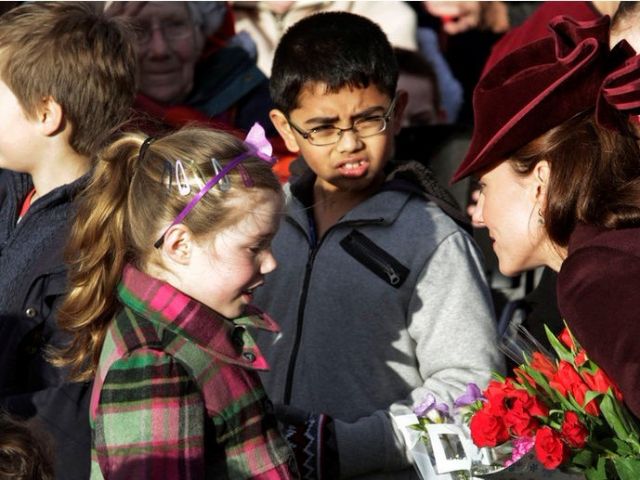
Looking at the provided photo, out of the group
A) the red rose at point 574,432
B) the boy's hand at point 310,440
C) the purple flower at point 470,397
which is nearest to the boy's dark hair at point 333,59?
the boy's hand at point 310,440

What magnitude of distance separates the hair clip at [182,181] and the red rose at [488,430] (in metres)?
0.88

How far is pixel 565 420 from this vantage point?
2.73 meters

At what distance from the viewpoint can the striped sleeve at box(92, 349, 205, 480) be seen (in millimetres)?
2865

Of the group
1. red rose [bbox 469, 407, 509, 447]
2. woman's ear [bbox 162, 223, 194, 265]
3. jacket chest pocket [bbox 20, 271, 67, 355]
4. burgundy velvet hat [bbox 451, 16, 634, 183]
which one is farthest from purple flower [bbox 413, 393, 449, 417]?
jacket chest pocket [bbox 20, 271, 67, 355]

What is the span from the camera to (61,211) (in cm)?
376

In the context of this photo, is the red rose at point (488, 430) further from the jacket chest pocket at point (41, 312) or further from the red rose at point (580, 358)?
the jacket chest pocket at point (41, 312)

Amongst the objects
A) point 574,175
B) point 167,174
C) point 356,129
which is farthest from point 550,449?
point 356,129

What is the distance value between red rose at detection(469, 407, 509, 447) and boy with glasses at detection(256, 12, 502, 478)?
0.78m

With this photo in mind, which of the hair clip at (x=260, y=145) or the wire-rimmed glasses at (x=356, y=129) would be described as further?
the wire-rimmed glasses at (x=356, y=129)

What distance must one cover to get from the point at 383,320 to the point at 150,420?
1.07 metres

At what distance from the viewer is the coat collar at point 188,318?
9.82 feet

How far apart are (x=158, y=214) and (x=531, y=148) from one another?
93cm

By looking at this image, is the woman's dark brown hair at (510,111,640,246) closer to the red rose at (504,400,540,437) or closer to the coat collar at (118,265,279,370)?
the red rose at (504,400,540,437)

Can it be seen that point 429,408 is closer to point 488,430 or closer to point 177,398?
point 488,430
